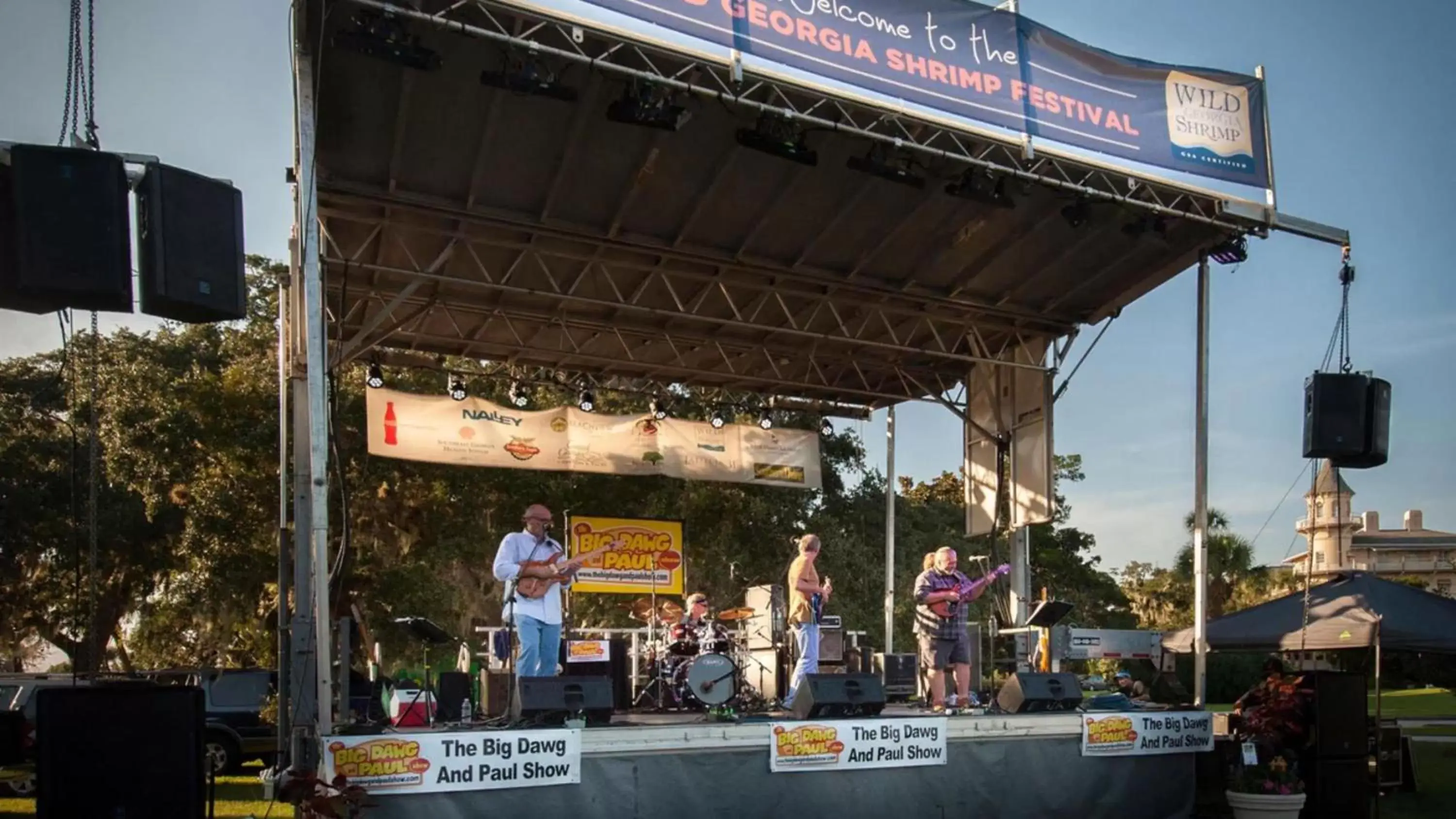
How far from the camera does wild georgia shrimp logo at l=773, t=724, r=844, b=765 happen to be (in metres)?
7.02

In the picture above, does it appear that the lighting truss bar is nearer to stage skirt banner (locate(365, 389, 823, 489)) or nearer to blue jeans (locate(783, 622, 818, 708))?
blue jeans (locate(783, 622, 818, 708))

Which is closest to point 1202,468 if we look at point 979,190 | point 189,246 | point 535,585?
point 979,190

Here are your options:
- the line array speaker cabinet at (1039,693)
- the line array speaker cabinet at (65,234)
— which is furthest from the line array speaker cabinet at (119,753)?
the line array speaker cabinet at (1039,693)

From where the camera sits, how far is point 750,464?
44.7ft

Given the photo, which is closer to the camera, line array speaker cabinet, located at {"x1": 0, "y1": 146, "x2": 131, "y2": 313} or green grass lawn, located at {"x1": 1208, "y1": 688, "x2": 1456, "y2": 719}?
A: line array speaker cabinet, located at {"x1": 0, "y1": 146, "x2": 131, "y2": 313}

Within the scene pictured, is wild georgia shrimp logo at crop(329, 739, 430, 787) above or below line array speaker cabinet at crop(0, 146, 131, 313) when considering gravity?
below

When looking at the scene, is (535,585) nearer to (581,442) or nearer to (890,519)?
(581,442)

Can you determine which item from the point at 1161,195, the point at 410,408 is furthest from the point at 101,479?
the point at 1161,195

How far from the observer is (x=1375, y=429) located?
884 centimetres

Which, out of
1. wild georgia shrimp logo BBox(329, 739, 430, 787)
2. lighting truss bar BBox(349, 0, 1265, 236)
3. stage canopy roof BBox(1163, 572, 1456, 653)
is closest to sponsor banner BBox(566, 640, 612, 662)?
wild georgia shrimp logo BBox(329, 739, 430, 787)

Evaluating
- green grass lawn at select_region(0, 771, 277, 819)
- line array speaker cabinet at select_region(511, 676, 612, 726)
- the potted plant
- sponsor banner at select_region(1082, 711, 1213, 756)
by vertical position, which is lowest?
green grass lawn at select_region(0, 771, 277, 819)

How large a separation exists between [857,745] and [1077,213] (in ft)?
14.0

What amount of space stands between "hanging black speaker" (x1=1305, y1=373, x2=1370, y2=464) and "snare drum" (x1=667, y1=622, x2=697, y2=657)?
198 inches

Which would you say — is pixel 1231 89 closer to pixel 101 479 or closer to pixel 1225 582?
pixel 101 479
